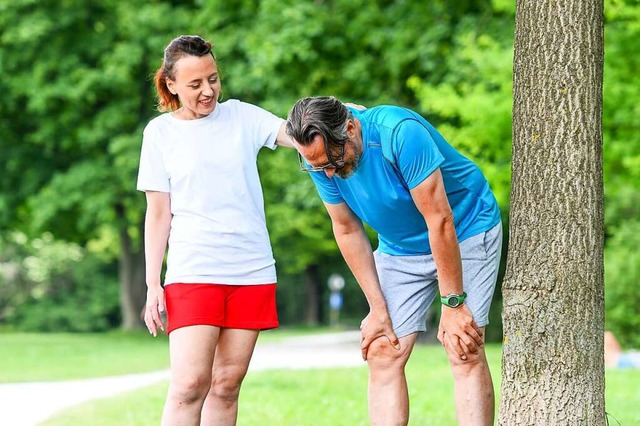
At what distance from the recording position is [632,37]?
1705 centimetres

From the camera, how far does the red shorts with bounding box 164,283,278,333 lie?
455cm

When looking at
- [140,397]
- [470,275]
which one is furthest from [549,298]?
[140,397]

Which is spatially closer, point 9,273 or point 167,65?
point 167,65

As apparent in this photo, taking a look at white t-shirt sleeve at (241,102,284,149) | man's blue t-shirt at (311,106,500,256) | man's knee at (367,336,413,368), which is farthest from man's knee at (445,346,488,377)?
white t-shirt sleeve at (241,102,284,149)

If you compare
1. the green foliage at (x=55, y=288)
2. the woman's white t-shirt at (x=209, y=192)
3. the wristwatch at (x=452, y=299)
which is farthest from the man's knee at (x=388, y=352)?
the green foliage at (x=55, y=288)

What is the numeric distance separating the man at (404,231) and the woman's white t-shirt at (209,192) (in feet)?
1.18

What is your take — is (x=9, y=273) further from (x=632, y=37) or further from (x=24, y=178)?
(x=632, y=37)

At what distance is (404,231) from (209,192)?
81 cm

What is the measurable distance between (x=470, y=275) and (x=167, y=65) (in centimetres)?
149

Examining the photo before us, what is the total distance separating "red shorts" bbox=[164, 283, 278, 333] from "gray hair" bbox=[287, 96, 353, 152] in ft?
2.71

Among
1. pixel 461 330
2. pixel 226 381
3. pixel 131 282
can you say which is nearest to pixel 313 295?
pixel 131 282

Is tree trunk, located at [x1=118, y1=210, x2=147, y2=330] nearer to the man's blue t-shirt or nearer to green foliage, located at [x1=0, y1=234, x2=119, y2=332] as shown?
green foliage, located at [x1=0, y1=234, x2=119, y2=332]

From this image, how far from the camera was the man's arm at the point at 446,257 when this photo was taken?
416 cm

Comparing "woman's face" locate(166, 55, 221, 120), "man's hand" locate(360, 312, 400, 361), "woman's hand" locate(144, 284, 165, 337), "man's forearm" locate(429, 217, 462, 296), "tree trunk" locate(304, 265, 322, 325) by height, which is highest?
"woman's face" locate(166, 55, 221, 120)
